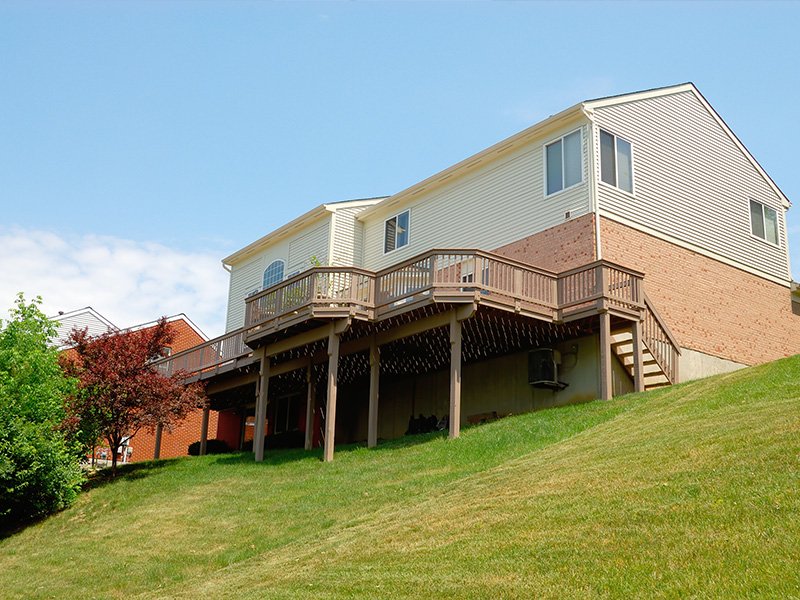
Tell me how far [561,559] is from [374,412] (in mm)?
11001

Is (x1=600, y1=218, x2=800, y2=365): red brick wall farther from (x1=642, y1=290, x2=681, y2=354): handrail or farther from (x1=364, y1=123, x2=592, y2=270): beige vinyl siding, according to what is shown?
(x1=642, y1=290, x2=681, y2=354): handrail

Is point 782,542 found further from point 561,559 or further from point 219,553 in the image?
point 219,553

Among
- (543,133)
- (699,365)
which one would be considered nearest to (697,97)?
(543,133)

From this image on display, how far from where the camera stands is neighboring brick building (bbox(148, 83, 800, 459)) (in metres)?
17.9

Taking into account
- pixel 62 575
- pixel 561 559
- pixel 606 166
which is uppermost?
pixel 606 166

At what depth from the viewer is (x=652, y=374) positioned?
18484 millimetres

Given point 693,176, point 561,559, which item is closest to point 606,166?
point 693,176

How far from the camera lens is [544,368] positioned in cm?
1869

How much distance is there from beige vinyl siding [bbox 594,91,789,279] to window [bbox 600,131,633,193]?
200 millimetres

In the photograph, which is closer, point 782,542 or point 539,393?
point 782,542

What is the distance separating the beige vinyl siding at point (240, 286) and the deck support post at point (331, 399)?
42.2 feet

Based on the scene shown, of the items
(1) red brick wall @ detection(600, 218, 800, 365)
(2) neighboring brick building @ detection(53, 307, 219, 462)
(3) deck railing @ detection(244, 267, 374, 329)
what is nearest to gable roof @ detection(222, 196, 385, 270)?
(2) neighboring brick building @ detection(53, 307, 219, 462)

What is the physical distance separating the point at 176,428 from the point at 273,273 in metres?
7.79

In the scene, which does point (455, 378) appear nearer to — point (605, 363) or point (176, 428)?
point (605, 363)
